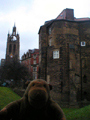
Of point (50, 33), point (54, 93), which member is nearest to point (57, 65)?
point (54, 93)

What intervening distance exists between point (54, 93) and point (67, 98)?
214 centimetres

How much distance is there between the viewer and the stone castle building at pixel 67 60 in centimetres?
2145

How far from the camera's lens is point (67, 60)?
22.1 meters

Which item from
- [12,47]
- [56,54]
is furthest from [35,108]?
[12,47]

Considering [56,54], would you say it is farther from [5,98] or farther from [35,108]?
[35,108]

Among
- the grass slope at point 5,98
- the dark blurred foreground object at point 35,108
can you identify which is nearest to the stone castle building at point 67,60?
the grass slope at point 5,98

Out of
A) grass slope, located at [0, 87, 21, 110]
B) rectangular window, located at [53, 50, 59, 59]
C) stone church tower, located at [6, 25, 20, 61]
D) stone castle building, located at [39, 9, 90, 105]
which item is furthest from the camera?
stone church tower, located at [6, 25, 20, 61]

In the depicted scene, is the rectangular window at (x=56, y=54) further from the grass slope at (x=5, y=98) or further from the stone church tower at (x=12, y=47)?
the stone church tower at (x=12, y=47)

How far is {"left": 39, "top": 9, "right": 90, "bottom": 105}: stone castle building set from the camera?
2145cm

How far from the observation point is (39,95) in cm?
284

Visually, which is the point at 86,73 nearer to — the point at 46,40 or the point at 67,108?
the point at 67,108

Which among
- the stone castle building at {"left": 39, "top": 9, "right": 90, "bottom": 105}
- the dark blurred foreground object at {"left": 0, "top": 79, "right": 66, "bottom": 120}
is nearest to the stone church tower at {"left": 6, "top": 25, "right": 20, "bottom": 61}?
the stone castle building at {"left": 39, "top": 9, "right": 90, "bottom": 105}

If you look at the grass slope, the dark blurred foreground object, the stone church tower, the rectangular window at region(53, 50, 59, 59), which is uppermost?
the stone church tower

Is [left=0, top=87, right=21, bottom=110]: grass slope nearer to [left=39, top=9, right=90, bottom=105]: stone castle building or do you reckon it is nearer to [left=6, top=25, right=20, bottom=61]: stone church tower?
[left=39, top=9, right=90, bottom=105]: stone castle building
